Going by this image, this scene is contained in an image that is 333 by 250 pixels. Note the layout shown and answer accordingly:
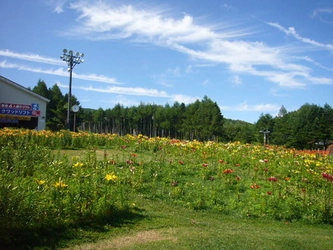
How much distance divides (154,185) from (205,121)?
172 ft

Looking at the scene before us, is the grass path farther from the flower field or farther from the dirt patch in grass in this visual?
the flower field

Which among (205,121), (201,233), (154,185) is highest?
(205,121)

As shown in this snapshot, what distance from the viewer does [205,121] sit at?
58781 millimetres

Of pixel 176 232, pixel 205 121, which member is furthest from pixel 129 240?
pixel 205 121

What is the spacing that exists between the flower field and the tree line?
28746 millimetres

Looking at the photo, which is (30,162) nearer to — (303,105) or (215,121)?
(215,121)

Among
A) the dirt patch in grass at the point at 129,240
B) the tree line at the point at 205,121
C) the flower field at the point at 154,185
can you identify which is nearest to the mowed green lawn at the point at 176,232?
the dirt patch in grass at the point at 129,240

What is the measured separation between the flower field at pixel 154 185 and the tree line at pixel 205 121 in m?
28.7

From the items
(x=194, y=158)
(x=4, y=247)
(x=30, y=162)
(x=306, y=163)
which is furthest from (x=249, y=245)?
(x=306, y=163)

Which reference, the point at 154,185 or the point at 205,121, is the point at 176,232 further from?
the point at 205,121

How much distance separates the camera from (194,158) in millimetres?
10023

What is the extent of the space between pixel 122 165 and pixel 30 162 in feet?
8.79

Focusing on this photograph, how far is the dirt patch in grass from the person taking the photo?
4008 mm

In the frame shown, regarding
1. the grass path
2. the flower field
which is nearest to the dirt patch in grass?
the grass path
